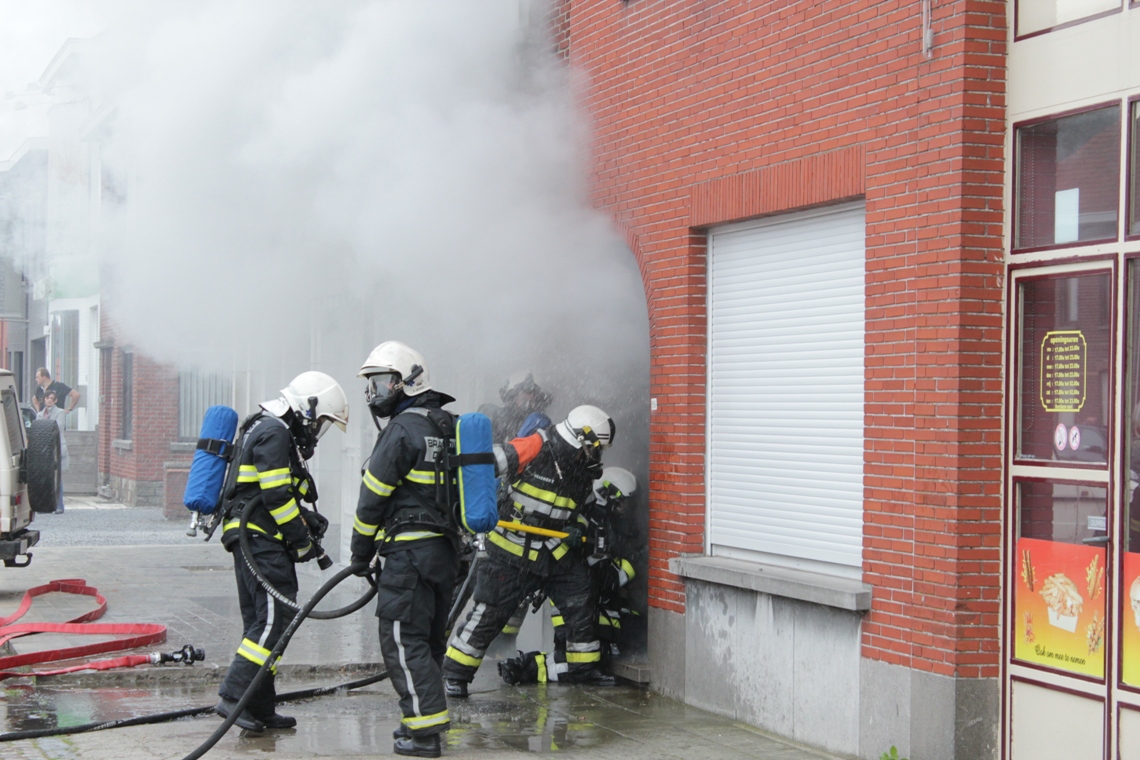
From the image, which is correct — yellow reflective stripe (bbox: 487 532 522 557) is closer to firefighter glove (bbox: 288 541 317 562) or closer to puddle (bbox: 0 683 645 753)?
puddle (bbox: 0 683 645 753)

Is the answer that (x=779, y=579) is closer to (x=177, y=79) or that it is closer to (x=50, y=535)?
(x=177, y=79)

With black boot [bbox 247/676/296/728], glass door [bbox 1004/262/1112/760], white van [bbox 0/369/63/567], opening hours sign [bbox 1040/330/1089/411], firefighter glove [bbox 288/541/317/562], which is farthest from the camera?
white van [bbox 0/369/63/567]

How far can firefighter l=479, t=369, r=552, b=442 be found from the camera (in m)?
8.78

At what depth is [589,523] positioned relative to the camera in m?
7.96

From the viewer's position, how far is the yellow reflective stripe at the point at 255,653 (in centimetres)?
627

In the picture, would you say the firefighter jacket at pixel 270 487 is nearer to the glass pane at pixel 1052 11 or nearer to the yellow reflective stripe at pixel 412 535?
the yellow reflective stripe at pixel 412 535

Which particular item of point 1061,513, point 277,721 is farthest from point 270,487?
point 1061,513

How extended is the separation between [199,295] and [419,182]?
8.19 feet

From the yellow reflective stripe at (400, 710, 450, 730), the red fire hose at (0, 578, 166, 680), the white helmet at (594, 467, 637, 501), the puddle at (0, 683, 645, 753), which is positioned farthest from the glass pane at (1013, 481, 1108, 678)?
the red fire hose at (0, 578, 166, 680)

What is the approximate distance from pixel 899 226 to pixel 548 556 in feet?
9.87

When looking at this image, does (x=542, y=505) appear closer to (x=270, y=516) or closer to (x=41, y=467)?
(x=270, y=516)

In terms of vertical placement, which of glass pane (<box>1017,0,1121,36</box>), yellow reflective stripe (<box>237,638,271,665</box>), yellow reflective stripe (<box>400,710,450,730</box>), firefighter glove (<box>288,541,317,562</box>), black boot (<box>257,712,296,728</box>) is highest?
glass pane (<box>1017,0,1121,36</box>)

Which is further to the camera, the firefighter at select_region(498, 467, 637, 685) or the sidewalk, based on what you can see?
the firefighter at select_region(498, 467, 637, 685)

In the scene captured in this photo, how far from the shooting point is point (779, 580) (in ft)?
21.4
